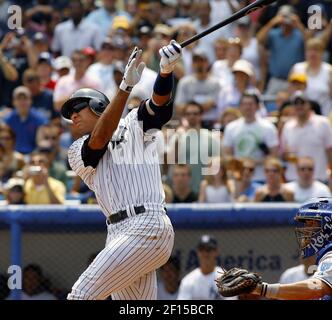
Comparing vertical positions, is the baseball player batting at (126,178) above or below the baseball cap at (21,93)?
below

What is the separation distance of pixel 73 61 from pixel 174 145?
7.25 feet

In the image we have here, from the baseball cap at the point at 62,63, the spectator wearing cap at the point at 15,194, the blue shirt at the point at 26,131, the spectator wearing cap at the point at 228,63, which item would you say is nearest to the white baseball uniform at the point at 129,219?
the spectator wearing cap at the point at 15,194

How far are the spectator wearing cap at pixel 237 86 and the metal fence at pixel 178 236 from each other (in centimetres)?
229

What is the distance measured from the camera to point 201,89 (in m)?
11.8

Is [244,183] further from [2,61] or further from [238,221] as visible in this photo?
[2,61]

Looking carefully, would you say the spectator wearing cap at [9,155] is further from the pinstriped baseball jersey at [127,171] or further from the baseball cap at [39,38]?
the pinstriped baseball jersey at [127,171]

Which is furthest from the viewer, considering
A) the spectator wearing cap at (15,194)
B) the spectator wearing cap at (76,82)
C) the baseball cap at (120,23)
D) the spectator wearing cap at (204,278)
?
the baseball cap at (120,23)

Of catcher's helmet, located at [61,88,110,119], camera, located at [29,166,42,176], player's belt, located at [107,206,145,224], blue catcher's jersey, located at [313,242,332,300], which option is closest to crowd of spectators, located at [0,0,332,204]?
camera, located at [29,166,42,176]

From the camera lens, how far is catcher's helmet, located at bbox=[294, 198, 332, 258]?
5.32m

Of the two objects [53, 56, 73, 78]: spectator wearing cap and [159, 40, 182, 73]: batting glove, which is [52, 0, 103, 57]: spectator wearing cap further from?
[159, 40, 182, 73]: batting glove

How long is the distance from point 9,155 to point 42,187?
1.02 m

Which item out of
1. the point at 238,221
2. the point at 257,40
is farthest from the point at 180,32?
the point at 238,221

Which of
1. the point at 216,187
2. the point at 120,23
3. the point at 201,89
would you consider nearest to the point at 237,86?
the point at 201,89

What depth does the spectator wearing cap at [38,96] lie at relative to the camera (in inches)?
476
